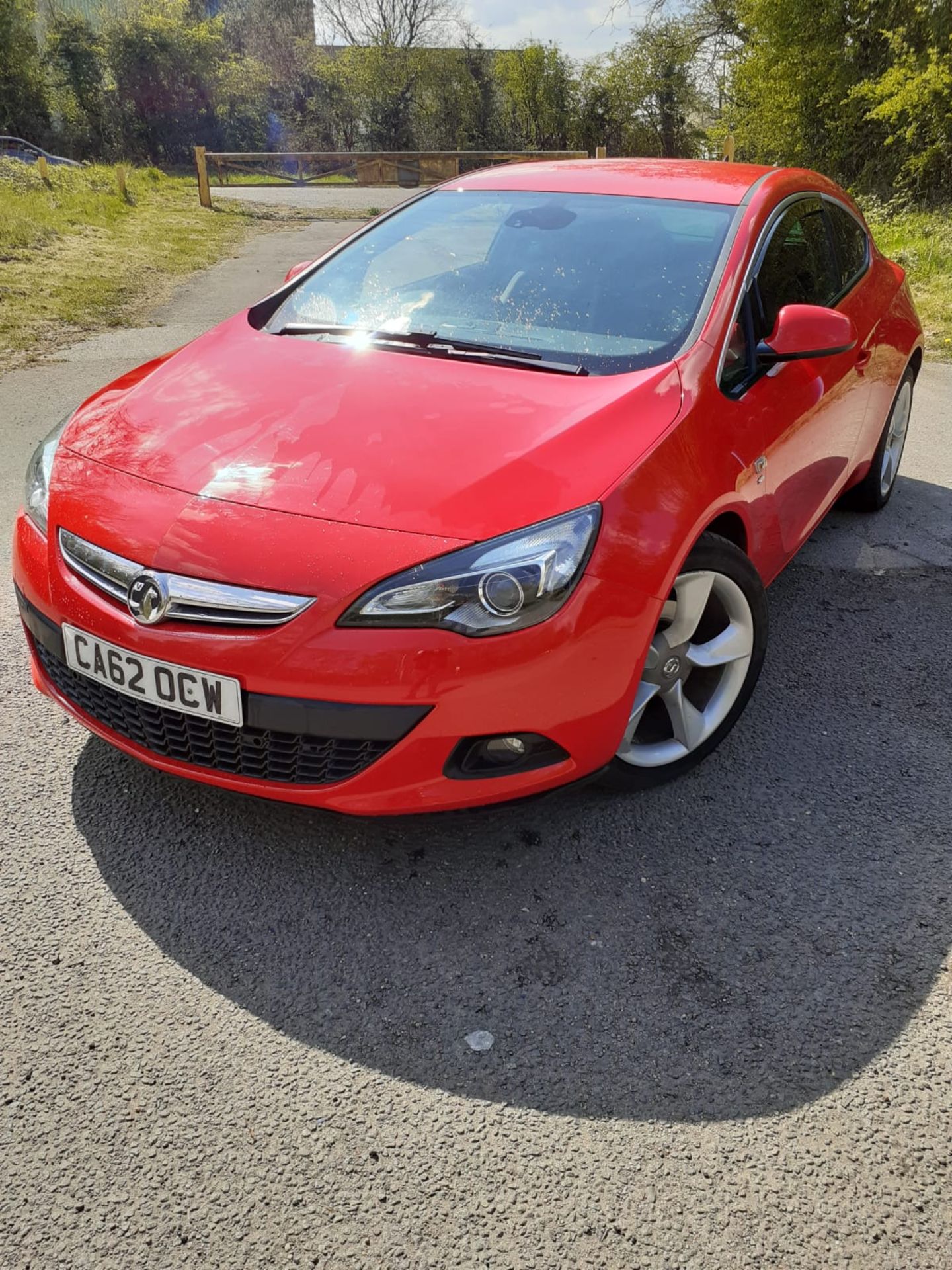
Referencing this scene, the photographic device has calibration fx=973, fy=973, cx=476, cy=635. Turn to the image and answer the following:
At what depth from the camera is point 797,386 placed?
297 cm

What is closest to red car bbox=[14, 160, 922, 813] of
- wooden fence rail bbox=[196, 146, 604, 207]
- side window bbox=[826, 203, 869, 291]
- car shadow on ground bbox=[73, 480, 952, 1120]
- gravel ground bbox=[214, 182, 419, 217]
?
car shadow on ground bbox=[73, 480, 952, 1120]

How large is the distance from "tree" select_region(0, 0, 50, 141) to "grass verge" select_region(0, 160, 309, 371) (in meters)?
20.2

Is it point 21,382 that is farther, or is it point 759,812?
point 21,382

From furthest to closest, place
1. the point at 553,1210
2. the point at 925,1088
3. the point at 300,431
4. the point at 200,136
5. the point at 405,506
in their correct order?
the point at 200,136
the point at 300,431
the point at 405,506
the point at 925,1088
the point at 553,1210

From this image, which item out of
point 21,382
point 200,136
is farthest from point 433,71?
point 21,382

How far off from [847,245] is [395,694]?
3002 millimetres

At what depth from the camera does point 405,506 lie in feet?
6.89

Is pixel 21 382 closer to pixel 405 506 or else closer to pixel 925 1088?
pixel 405 506

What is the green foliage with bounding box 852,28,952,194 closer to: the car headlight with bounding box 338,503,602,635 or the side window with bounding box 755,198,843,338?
the side window with bounding box 755,198,843,338

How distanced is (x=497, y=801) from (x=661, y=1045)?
591 millimetres

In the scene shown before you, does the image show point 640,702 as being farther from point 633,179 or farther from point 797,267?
point 633,179

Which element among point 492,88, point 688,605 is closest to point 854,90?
point 688,605

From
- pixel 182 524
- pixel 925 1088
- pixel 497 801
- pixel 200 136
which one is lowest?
pixel 925 1088

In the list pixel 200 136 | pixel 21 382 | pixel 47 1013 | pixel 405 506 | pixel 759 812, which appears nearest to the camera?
pixel 47 1013
